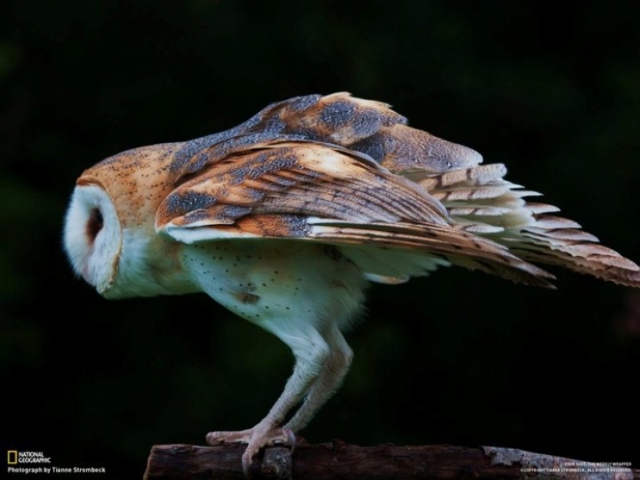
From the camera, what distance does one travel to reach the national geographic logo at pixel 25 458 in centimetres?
620

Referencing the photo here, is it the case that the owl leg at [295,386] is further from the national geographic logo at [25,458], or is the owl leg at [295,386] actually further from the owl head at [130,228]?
the national geographic logo at [25,458]

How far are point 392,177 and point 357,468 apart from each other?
0.76 meters

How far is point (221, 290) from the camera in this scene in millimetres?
3875

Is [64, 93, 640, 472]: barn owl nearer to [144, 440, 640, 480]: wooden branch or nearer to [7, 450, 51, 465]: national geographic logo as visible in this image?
[144, 440, 640, 480]: wooden branch

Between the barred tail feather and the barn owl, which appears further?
the barred tail feather

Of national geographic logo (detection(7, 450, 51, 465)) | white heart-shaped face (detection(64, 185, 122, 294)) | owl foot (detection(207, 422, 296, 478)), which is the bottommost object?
national geographic logo (detection(7, 450, 51, 465))

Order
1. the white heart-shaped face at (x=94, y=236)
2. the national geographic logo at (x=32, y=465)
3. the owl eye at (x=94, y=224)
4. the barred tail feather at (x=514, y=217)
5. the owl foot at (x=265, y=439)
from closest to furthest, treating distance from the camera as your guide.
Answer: the owl foot at (x=265, y=439) < the barred tail feather at (x=514, y=217) < the white heart-shaped face at (x=94, y=236) < the owl eye at (x=94, y=224) < the national geographic logo at (x=32, y=465)

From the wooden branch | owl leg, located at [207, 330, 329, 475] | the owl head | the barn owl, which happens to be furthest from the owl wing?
the wooden branch

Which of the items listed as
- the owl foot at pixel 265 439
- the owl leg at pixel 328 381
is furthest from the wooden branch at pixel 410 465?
the owl leg at pixel 328 381

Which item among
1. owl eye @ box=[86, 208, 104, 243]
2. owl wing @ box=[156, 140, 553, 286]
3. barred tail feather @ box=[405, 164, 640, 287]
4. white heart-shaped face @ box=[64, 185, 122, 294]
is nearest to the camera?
owl wing @ box=[156, 140, 553, 286]

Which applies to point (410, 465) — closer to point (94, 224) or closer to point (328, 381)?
point (328, 381)

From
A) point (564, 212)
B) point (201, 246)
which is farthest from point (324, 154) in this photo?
point (564, 212)

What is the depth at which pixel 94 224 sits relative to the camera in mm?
4434

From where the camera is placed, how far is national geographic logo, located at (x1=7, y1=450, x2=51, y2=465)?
20.3 feet
